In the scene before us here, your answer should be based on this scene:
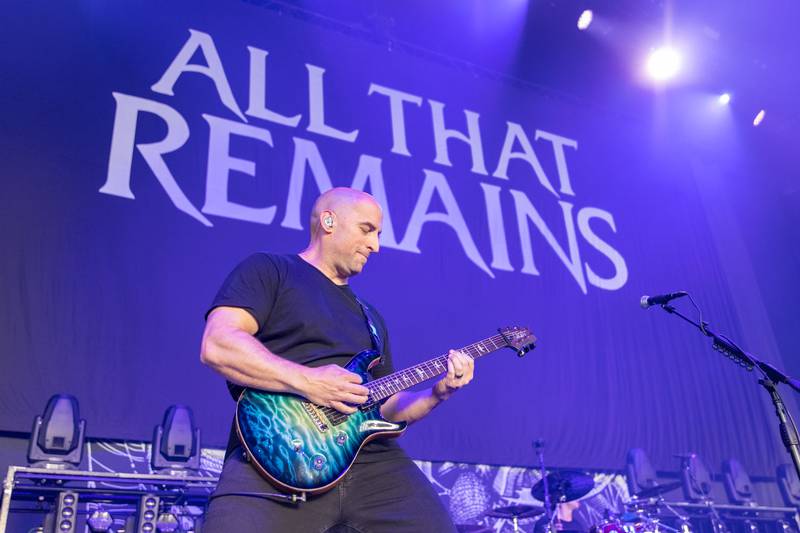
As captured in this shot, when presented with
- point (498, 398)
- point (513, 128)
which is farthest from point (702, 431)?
point (513, 128)

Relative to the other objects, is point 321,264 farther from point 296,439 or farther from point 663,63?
point 663,63

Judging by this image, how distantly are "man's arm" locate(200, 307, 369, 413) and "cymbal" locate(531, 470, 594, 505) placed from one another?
3187 millimetres

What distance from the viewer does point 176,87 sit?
560 cm

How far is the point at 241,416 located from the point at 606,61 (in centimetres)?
789

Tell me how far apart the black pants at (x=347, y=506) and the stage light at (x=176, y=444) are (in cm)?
199

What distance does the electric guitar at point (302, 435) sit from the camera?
2.06 m

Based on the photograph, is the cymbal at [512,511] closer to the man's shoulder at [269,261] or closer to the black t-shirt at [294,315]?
the black t-shirt at [294,315]

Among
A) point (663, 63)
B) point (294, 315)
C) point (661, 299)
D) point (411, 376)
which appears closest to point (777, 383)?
point (661, 299)

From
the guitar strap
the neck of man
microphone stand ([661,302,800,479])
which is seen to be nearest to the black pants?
the guitar strap

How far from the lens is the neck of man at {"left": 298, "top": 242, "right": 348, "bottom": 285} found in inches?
110

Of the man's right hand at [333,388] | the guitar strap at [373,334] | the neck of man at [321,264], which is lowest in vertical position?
the man's right hand at [333,388]

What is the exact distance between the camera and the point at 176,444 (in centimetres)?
397

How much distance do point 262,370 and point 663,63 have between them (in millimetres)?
8294

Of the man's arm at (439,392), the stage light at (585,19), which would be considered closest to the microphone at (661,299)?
the man's arm at (439,392)
